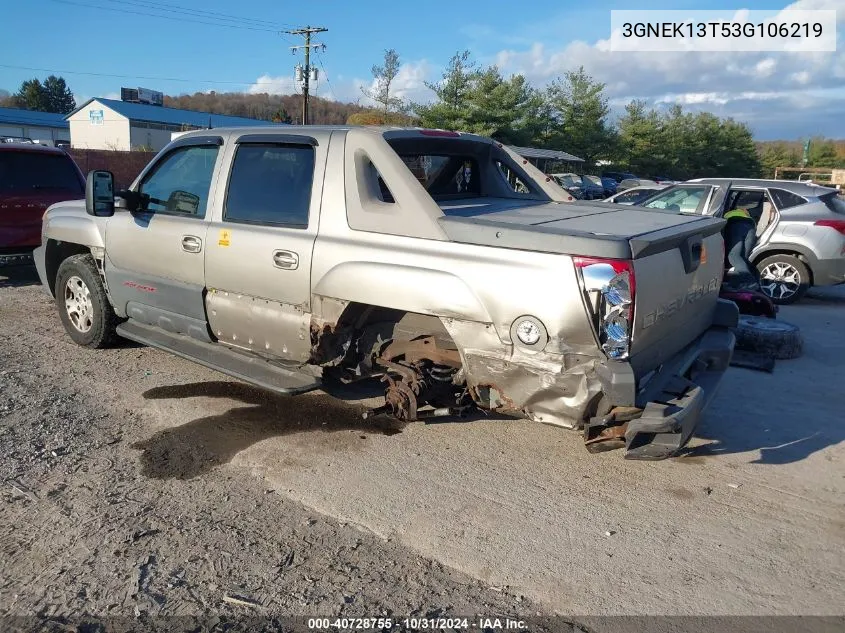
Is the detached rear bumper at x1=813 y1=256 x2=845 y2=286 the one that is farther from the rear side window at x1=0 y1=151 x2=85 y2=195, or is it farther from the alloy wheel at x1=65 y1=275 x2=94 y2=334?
the rear side window at x1=0 y1=151 x2=85 y2=195

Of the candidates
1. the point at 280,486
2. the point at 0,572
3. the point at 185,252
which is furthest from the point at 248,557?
the point at 185,252

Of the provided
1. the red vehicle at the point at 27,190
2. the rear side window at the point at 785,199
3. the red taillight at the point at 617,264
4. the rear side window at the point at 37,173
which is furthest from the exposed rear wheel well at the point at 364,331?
the rear side window at the point at 785,199

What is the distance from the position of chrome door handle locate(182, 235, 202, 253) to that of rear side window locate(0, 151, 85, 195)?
18.1 feet

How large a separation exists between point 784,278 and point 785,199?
1.14m

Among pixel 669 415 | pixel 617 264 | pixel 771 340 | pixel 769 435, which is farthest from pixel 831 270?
pixel 617 264

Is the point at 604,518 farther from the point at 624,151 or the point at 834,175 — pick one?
the point at 624,151

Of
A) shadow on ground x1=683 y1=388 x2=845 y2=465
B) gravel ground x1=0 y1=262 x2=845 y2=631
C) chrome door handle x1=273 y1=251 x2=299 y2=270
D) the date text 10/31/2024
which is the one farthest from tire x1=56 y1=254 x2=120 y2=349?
shadow on ground x1=683 y1=388 x2=845 y2=465

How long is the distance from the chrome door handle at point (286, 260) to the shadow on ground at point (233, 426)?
3.75 ft

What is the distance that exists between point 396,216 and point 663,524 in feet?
7.36

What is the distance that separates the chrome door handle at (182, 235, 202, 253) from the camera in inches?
198

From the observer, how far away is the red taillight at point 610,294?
3.36m

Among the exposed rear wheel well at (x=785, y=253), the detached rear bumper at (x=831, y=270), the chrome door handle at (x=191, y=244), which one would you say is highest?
the chrome door handle at (x=191, y=244)

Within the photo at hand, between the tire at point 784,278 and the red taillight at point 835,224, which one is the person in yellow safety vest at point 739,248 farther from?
the red taillight at point 835,224

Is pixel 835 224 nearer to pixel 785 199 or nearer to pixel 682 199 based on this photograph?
pixel 785 199
